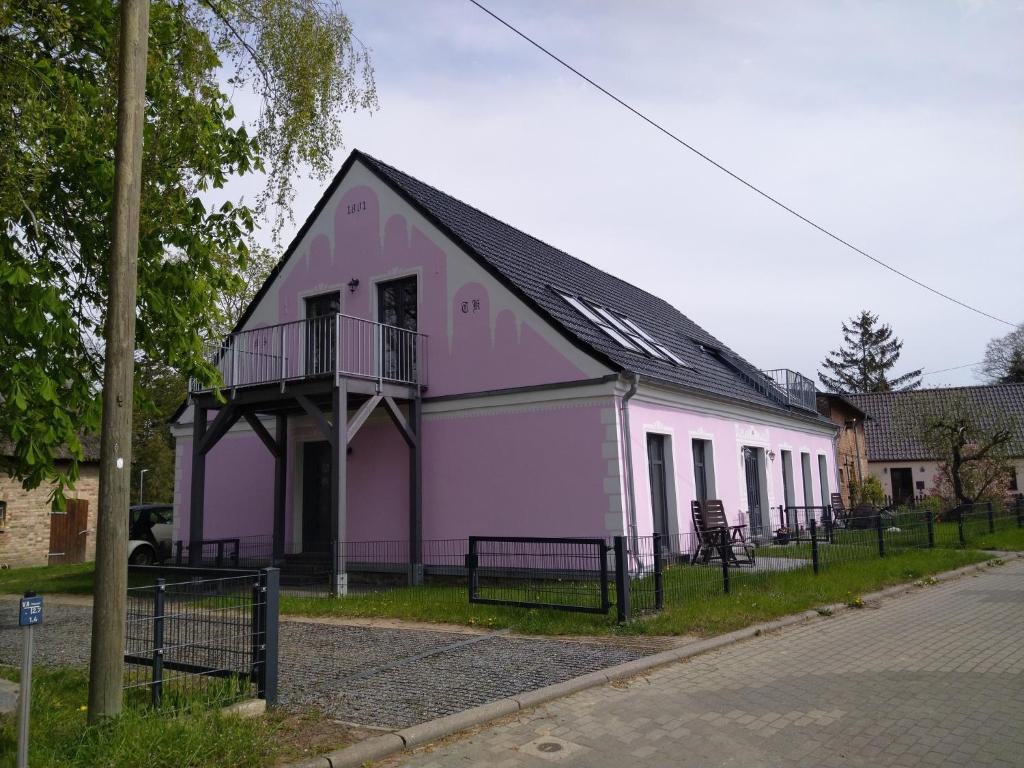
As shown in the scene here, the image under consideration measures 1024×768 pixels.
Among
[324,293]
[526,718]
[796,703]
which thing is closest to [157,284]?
[526,718]

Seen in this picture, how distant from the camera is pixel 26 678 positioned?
4.29 meters

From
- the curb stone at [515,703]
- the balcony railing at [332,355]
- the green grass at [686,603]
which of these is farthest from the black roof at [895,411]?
the curb stone at [515,703]

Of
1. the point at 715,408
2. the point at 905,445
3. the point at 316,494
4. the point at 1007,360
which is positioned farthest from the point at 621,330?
the point at 1007,360

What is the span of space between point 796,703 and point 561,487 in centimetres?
774

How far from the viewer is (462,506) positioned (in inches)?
569

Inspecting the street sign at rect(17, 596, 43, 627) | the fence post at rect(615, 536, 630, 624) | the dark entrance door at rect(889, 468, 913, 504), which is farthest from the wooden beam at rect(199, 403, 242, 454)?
the dark entrance door at rect(889, 468, 913, 504)

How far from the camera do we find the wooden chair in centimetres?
1225

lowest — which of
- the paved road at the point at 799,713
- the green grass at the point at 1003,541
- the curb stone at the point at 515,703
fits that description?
the paved road at the point at 799,713

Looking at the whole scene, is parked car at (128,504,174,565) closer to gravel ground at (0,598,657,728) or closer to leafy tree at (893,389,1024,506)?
gravel ground at (0,598,657,728)

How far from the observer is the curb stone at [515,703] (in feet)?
15.6

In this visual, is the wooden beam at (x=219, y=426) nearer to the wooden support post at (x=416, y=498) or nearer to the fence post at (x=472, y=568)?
the wooden support post at (x=416, y=498)

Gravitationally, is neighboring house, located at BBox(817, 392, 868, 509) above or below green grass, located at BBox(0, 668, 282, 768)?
above

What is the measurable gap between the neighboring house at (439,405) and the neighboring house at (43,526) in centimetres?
858

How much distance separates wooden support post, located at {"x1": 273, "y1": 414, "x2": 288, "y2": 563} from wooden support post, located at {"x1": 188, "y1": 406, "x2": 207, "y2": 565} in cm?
138
